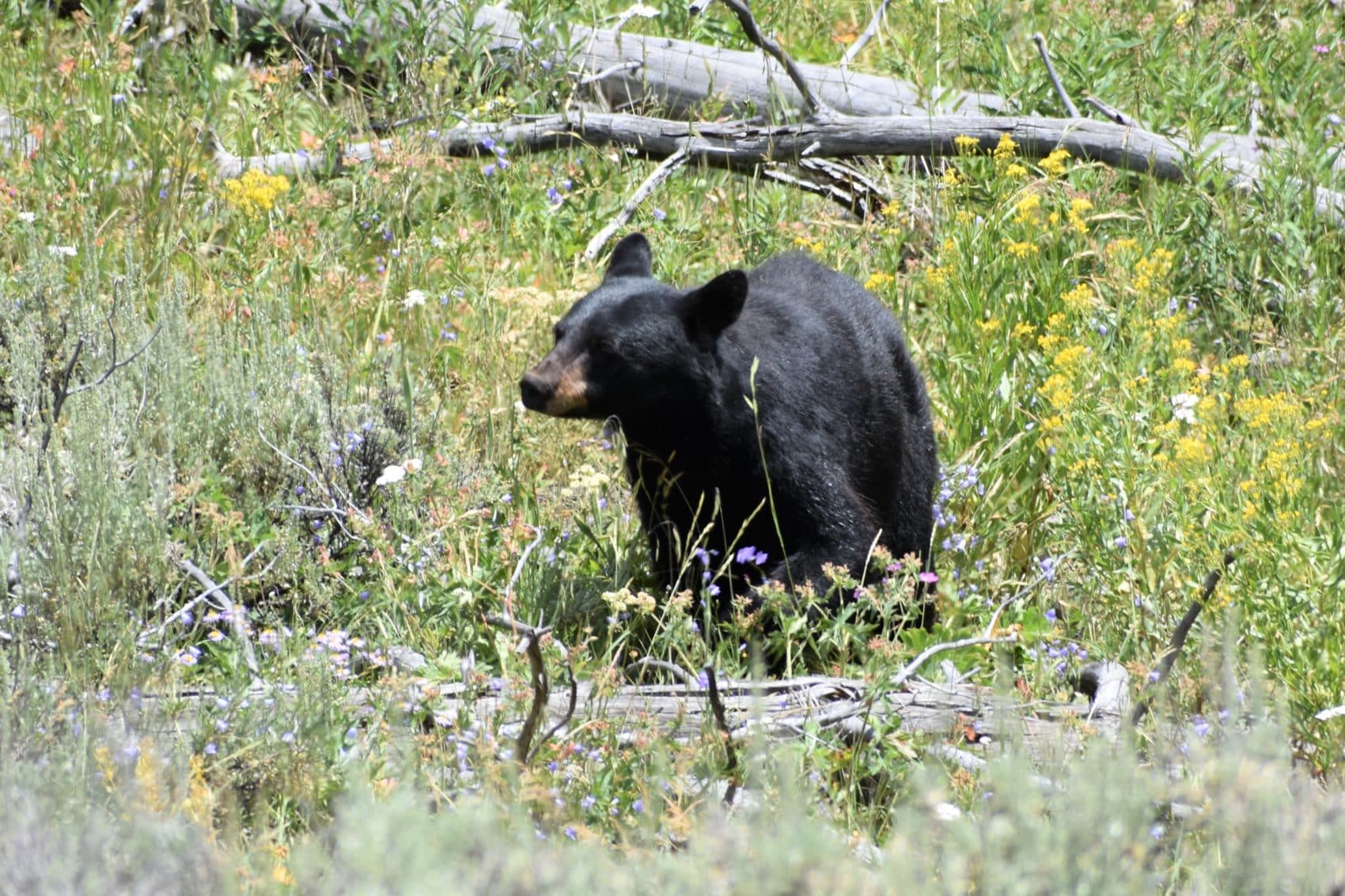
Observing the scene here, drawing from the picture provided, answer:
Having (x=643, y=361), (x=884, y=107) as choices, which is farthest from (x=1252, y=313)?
(x=643, y=361)

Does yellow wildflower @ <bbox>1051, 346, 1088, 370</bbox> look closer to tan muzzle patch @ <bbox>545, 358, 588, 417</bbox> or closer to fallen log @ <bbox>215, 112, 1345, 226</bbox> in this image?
tan muzzle patch @ <bbox>545, 358, 588, 417</bbox>

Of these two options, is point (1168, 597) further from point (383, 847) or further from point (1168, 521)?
point (383, 847)

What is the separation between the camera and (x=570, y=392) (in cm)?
411

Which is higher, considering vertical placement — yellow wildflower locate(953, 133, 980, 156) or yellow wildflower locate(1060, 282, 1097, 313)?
yellow wildflower locate(953, 133, 980, 156)

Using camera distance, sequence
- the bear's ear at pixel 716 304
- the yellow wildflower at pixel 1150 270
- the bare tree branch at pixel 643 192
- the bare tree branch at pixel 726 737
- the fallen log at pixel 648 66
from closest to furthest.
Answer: the bare tree branch at pixel 726 737 → the bear's ear at pixel 716 304 → the yellow wildflower at pixel 1150 270 → the bare tree branch at pixel 643 192 → the fallen log at pixel 648 66

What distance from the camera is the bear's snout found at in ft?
13.3

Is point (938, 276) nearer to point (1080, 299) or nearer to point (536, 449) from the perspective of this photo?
point (1080, 299)

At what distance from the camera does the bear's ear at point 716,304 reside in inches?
163

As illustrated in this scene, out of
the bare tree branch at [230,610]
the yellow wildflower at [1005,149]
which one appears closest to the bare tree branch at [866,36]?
the yellow wildflower at [1005,149]

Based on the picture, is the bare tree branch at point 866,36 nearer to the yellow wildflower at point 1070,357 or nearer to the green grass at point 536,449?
the green grass at point 536,449

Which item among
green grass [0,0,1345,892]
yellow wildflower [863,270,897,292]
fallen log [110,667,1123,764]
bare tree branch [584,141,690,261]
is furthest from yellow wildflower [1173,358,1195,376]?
bare tree branch [584,141,690,261]

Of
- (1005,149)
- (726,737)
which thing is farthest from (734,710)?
(1005,149)

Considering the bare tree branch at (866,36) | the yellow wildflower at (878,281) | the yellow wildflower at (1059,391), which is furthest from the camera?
the bare tree branch at (866,36)

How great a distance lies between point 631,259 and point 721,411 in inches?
28.8
